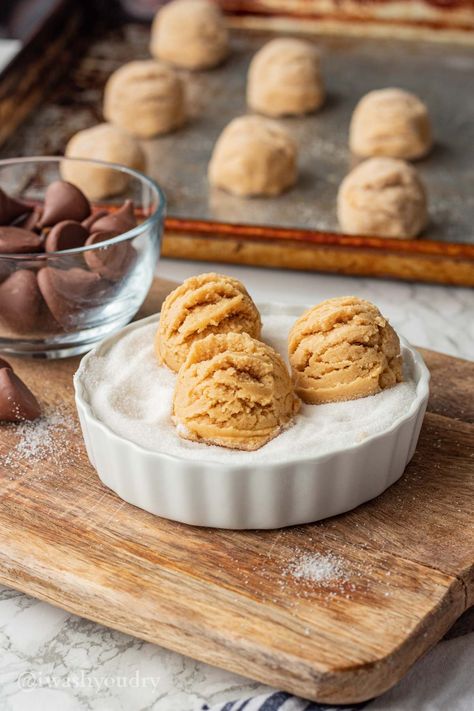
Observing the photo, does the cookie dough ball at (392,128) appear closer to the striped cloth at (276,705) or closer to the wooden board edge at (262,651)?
the wooden board edge at (262,651)

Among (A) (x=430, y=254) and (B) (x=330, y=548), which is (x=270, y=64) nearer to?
(A) (x=430, y=254)

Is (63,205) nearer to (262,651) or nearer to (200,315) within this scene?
(200,315)

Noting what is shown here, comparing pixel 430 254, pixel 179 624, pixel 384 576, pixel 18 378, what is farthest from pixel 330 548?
pixel 430 254

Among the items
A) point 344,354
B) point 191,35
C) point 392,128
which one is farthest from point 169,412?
point 191,35

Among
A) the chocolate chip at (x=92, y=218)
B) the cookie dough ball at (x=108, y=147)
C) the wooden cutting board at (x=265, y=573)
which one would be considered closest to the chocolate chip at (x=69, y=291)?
the chocolate chip at (x=92, y=218)

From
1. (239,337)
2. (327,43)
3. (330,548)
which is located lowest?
(327,43)

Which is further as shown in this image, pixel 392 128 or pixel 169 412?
pixel 392 128
